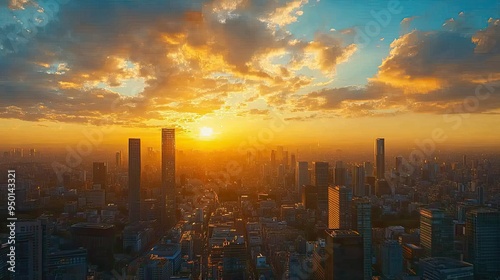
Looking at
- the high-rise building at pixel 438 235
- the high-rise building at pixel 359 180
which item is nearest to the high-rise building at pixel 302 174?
the high-rise building at pixel 359 180

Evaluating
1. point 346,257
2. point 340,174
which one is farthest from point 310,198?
point 346,257

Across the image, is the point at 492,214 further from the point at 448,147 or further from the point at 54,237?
the point at 54,237

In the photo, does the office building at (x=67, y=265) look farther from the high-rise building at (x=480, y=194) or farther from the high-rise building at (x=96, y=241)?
the high-rise building at (x=480, y=194)

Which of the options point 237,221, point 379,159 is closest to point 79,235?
point 237,221

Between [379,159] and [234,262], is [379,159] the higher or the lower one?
the higher one

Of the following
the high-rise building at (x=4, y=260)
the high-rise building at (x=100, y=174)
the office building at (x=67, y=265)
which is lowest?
the office building at (x=67, y=265)

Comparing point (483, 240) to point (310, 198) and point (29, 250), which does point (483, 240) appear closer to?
point (310, 198)

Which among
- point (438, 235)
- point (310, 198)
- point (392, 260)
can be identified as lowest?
point (392, 260)
